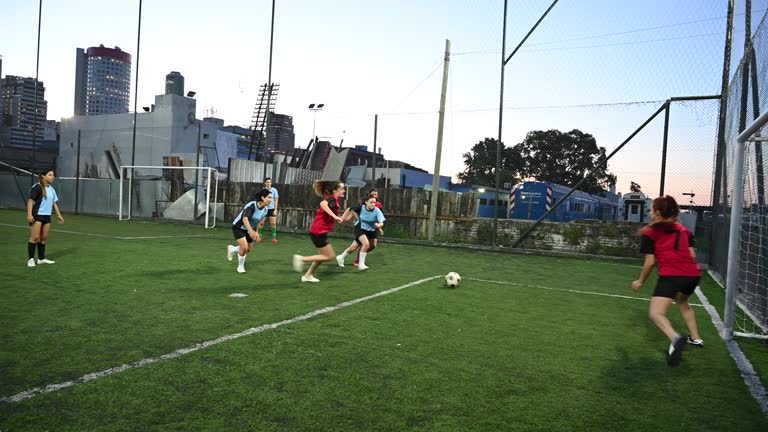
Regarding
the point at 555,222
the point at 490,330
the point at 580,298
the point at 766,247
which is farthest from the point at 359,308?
the point at 555,222

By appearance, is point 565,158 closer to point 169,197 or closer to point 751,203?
point 751,203

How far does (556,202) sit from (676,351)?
11.6m

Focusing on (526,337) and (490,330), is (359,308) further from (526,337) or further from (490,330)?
(526,337)

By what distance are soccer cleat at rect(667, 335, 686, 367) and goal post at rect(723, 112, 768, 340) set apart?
183 cm

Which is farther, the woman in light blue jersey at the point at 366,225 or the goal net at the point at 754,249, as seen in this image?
the woman in light blue jersey at the point at 366,225

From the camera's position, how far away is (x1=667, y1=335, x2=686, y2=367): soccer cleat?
14.2 ft

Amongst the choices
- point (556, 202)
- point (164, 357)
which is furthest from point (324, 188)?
point (556, 202)

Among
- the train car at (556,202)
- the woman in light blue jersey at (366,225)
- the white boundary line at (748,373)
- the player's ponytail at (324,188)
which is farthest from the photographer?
the train car at (556,202)

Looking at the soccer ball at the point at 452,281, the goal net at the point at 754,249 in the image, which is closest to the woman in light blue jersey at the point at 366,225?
the soccer ball at the point at 452,281

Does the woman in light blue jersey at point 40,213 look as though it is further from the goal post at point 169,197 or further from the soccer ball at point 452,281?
the goal post at point 169,197

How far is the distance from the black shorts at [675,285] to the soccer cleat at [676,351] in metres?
0.54

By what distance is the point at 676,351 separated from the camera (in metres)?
4.37

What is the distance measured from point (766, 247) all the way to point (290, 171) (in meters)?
22.0

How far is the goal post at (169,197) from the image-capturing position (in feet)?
76.1
